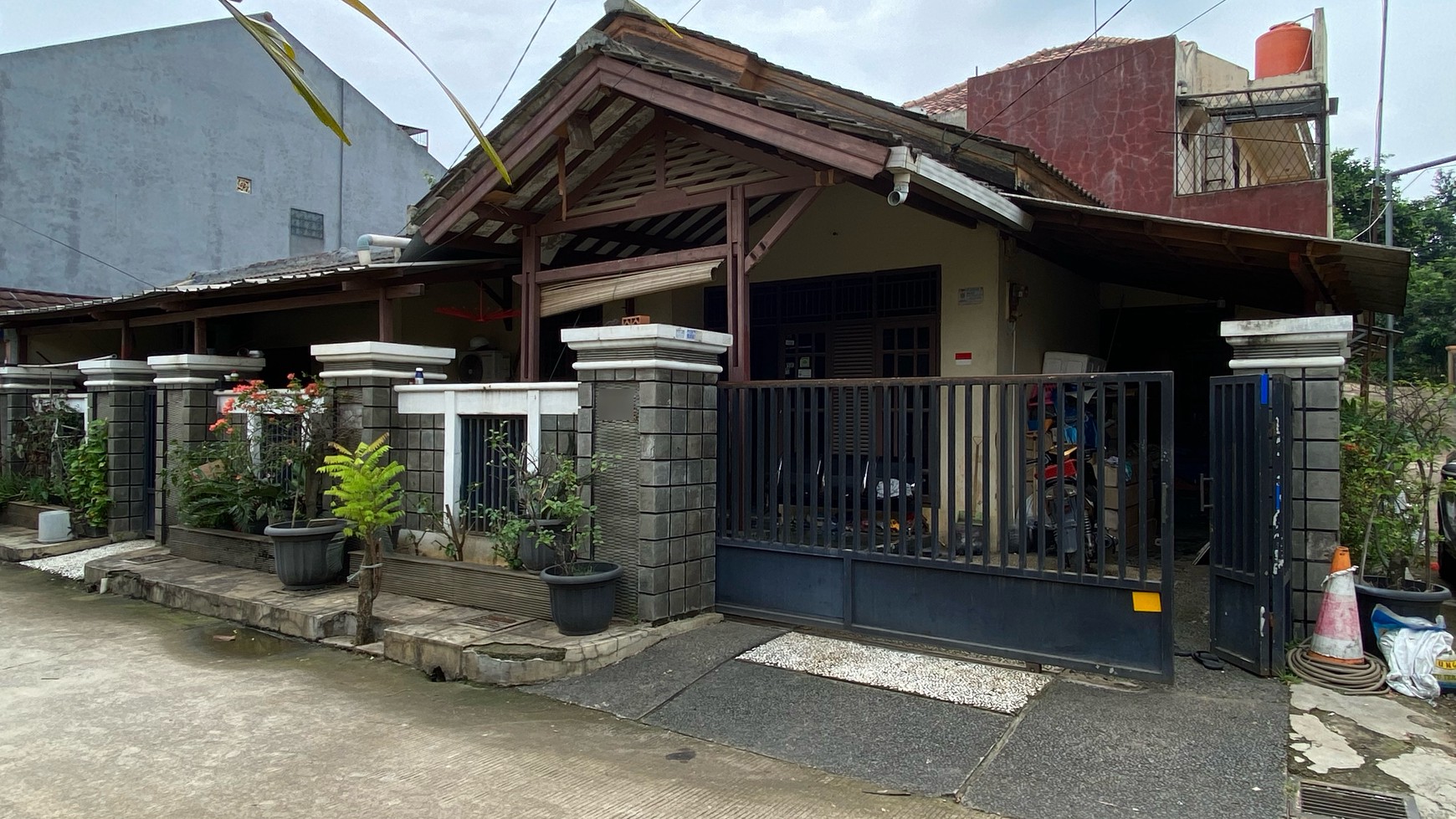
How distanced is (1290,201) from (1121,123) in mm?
2586

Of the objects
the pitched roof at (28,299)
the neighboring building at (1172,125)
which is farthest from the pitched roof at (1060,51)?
the pitched roof at (28,299)

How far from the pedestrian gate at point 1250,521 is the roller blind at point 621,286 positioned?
369 cm

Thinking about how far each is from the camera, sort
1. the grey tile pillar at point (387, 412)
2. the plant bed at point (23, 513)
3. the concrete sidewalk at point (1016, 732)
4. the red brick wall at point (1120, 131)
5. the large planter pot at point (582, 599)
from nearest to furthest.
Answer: the concrete sidewalk at point (1016, 732), the large planter pot at point (582, 599), the grey tile pillar at point (387, 412), the plant bed at point (23, 513), the red brick wall at point (1120, 131)

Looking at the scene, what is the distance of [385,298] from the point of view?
8742 millimetres

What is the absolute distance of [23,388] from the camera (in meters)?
11.5

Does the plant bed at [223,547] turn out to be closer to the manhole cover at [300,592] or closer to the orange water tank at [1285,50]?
the manhole cover at [300,592]

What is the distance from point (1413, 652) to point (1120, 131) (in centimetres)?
983

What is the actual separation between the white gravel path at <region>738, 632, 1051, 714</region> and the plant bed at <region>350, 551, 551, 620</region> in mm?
1706

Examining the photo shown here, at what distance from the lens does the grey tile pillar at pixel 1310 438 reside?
481 centimetres

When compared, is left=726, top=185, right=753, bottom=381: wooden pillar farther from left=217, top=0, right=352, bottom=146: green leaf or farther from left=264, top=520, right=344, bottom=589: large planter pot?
left=217, top=0, right=352, bottom=146: green leaf

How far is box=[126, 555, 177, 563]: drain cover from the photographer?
340 inches

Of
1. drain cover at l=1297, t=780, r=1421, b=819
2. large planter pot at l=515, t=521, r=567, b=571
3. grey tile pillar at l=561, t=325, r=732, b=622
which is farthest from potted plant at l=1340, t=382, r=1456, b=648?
large planter pot at l=515, t=521, r=567, b=571

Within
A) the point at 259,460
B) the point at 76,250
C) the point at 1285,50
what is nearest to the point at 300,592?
the point at 259,460

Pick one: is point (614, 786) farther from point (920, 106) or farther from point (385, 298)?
point (920, 106)
